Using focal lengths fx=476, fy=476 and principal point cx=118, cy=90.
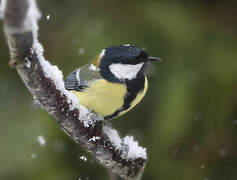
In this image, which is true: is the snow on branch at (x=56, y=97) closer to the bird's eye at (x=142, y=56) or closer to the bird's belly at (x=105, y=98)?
the bird's belly at (x=105, y=98)

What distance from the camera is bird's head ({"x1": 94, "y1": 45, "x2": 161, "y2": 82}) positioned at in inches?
65.3

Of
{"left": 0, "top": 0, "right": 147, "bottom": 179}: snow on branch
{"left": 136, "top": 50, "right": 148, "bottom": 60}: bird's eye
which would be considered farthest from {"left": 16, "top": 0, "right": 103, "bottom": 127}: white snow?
{"left": 136, "top": 50, "right": 148, "bottom": 60}: bird's eye

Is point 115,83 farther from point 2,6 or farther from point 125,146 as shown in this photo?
point 2,6

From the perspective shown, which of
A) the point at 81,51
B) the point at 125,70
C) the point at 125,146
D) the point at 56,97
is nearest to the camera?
the point at 56,97

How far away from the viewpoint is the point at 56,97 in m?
1.29

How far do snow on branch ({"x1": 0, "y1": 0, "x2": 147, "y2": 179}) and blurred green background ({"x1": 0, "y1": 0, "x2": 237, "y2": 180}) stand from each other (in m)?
0.83

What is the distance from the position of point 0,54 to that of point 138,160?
1285mm

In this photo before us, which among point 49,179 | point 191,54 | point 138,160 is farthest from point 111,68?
point 49,179

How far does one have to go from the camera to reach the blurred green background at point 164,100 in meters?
2.47

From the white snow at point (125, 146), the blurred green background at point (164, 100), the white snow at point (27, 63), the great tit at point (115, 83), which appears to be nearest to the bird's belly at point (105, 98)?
the great tit at point (115, 83)

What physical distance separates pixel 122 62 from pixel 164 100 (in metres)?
0.81

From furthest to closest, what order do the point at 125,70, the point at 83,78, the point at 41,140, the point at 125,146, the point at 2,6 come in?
1. the point at 41,140
2. the point at 83,78
3. the point at 125,70
4. the point at 125,146
5. the point at 2,6

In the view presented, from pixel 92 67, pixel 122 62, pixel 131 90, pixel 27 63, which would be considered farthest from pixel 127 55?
pixel 27 63

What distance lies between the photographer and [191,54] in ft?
8.13
